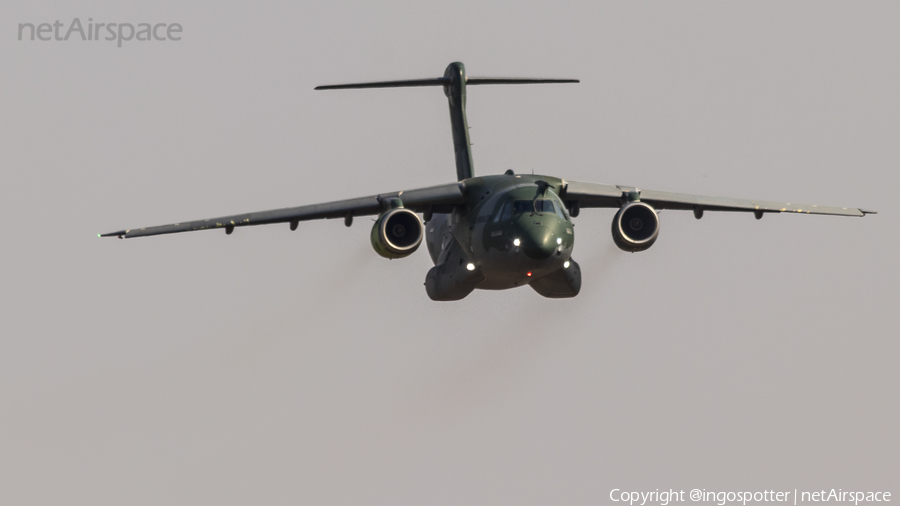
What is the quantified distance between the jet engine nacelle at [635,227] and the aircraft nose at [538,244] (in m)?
1.54

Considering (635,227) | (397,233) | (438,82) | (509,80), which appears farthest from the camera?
(438,82)

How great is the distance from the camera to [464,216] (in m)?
21.5

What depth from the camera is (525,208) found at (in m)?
20.2

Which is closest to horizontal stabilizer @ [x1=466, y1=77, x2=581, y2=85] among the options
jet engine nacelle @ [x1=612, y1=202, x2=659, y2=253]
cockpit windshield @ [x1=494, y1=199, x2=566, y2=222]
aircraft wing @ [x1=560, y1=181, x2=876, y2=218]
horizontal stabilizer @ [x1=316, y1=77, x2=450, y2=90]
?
horizontal stabilizer @ [x1=316, y1=77, x2=450, y2=90]

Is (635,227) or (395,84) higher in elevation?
(395,84)

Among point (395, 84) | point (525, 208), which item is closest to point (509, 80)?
point (395, 84)

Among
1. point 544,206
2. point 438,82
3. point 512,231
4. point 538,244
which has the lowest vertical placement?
point 538,244

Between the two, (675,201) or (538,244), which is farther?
(675,201)

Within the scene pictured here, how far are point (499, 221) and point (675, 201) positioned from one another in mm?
3296

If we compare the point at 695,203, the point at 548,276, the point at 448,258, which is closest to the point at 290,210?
the point at 448,258

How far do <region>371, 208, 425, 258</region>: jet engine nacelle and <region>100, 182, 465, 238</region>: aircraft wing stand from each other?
725 millimetres

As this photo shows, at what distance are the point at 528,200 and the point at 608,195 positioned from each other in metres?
1.92

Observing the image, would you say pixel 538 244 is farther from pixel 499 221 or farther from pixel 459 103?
pixel 459 103

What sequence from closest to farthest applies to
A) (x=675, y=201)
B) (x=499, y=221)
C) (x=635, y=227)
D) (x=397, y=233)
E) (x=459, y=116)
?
(x=499, y=221) → (x=397, y=233) → (x=635, y=227) → (x=675, y=201) → (x=459, y=116)
